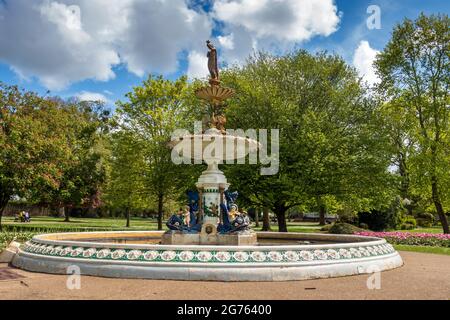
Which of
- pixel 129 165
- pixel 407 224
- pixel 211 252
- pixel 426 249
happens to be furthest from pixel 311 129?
pixel 407 224

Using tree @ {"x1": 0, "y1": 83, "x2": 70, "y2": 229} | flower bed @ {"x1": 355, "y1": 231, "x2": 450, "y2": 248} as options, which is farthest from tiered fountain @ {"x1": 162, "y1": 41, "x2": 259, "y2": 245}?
tree @ {"x1": 0, "y1": 83, "x2": 70, "y2": 229}

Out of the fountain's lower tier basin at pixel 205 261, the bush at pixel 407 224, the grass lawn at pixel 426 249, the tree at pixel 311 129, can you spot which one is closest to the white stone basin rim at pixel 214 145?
the fountain's lower tier basin at pixel 205 261

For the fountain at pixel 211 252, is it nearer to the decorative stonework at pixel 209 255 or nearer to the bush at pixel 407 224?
the decorative stonework at pixel 209 255

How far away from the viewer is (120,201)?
117 ft

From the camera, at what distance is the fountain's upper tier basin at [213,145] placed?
506 inches

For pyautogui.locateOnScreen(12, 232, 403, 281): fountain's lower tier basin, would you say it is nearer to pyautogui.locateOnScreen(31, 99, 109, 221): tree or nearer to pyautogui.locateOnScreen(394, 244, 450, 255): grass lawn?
pyautogui.locateOnScreen(394, 244, 450, 255): grass lawn

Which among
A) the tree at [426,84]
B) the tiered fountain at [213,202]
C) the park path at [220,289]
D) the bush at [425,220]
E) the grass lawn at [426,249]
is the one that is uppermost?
the tree at [426,84]

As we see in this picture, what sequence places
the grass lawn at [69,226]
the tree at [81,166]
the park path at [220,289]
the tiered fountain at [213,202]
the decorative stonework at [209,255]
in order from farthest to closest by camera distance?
the tree at [81,166], the grass lawn at [69,226], the tiered fountain at [213,202], the decorative stonework at [209,255], the park path at [220,289]

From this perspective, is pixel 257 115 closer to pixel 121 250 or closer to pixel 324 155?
pixel 324 155

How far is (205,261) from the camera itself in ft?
31.2

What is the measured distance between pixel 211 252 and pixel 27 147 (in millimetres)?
19003

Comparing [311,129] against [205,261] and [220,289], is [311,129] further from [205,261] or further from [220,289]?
[220,289]
